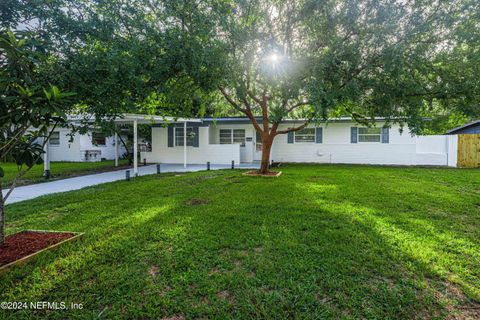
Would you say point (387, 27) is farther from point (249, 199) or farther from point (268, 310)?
point (268, 310)

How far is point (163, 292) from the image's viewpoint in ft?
8.57

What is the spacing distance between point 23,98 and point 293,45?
7550mm

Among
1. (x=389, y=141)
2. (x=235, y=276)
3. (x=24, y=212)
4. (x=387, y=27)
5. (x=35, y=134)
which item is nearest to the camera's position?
(x=235, y=276)

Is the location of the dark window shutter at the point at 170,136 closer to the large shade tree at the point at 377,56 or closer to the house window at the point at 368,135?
the large shade tree at the point at 377,56

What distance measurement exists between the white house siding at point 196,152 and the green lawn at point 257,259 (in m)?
9.15

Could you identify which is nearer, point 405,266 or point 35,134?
point 405,266

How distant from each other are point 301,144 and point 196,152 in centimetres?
638

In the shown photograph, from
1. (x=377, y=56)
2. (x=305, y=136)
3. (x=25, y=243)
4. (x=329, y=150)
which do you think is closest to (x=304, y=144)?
(x=305, y=136)

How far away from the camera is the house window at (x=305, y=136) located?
16219mm

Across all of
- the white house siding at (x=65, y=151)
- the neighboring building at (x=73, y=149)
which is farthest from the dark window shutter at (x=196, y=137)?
the white house siding at (x=65, y=151)

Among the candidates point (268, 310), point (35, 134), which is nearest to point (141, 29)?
point (35, 134)

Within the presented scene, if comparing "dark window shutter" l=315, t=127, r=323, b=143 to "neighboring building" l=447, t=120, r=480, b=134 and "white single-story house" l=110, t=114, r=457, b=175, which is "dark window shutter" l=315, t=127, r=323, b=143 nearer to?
"white single-story house" l=110, t=114, r=457, b=175

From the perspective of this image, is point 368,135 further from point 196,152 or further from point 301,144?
point 196,152

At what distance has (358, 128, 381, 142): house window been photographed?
15367 mm
